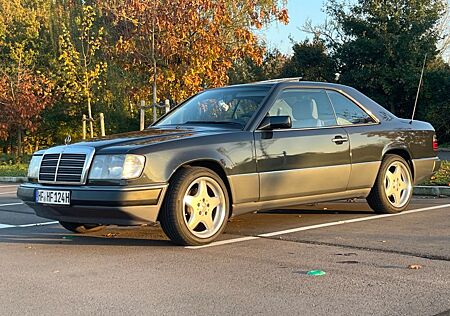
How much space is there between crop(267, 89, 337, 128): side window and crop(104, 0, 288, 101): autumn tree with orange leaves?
10.5 m

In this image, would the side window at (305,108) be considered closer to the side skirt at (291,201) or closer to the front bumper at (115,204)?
the side skirt at (291,201)

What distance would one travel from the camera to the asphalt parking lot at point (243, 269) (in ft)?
12.9

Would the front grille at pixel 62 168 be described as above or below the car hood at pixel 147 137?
below

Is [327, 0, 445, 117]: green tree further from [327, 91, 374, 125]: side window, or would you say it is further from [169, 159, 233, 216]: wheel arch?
[169, 159, 233, 216]: wheel arch

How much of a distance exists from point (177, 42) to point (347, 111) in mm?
10886

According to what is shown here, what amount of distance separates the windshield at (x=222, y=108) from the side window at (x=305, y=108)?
218 millimetres

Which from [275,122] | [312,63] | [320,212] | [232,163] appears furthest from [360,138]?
[312,63]

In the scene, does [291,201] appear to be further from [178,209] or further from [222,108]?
[178,209]

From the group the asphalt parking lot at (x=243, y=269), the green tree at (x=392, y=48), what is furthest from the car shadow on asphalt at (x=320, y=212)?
the green tree at (x=392, y=48)

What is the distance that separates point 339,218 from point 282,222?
2.40 ft

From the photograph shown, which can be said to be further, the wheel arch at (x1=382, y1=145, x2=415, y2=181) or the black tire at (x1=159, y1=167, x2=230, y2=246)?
the wheel arch at (x1=382, y1=145, x2=415, y2=181)

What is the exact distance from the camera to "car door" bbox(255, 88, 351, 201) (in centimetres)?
639

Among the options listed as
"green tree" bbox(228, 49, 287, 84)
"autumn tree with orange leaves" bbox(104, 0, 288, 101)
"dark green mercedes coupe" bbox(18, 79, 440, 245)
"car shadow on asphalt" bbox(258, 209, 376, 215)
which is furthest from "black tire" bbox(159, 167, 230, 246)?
"green tree" bbox(228, 49, 287, 84)

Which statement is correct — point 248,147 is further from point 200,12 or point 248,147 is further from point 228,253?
point 200,12
